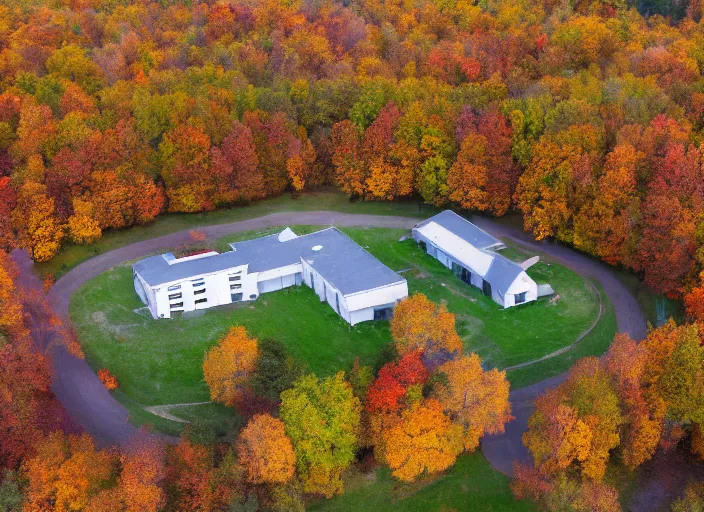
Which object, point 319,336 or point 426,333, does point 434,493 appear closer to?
point 426,333

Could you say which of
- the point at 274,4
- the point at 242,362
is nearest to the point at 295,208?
the point at 242,362

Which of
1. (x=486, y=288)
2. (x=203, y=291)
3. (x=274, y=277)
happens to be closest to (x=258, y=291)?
(x=274, y=277)

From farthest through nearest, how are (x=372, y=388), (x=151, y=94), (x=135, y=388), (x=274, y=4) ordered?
(x=274, y=4) → (x=151, y=94) → (x=135, y=388) → (x=372, y=388)

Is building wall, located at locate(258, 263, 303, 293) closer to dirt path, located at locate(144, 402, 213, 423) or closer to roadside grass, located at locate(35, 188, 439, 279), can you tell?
roadside grass, located at locate(35, 188, 439, 279)

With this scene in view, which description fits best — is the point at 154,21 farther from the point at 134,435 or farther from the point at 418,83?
the point at 134,435

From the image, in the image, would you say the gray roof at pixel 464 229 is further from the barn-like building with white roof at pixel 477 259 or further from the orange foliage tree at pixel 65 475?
the orange foliage tree at pixel 65 475

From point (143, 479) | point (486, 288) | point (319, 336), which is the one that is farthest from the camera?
point (486, 288)

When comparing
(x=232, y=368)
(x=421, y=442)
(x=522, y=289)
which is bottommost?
(x=522, y=289)

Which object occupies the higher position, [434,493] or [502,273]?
[502,273]
